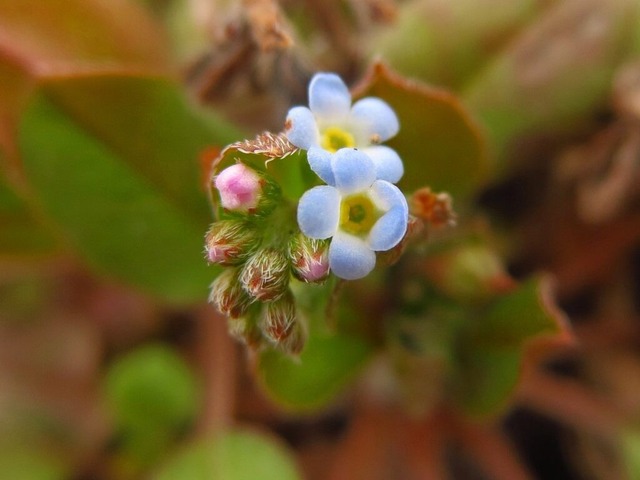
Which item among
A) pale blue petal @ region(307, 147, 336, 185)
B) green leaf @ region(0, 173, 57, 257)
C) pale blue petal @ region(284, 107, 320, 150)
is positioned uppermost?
green leaf @ region(0, 173, 57, 257)

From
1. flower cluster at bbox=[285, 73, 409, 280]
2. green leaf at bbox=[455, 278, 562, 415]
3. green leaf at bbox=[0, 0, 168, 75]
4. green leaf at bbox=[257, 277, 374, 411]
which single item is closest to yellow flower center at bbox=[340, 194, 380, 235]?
flower cluster at bbox=[285, 73, 409, 280]

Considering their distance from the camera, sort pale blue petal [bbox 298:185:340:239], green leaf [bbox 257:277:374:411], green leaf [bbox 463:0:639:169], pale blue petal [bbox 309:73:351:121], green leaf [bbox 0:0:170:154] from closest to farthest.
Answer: pale blue petal [bbox 298:185:340:239]
pale blue petal [bbox 309:73:351:121]
green leaf [bbox 257:277:374:411]
green leaf [bbox 0:0:170:154]
green leaf [bbox 463:0:639:169]

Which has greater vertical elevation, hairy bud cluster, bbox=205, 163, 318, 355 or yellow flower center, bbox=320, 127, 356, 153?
yellow flower center, bbox=320, 127, 356, 153

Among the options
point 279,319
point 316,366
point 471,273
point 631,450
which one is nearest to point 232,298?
point 279,319

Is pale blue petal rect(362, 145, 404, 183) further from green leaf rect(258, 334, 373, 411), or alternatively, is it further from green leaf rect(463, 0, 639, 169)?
green leaf rect(463, 0, 639, 169)

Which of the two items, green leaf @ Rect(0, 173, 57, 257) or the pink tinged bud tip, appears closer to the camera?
the pink tinged bud tip

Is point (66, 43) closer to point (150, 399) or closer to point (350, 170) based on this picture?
point (150, 399)

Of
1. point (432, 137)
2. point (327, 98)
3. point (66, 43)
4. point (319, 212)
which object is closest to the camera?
point (319, 212)

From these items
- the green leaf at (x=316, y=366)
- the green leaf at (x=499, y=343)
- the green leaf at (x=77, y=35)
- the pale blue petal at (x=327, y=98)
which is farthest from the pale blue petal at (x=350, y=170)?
the green leaf at (x=77, y=35)
